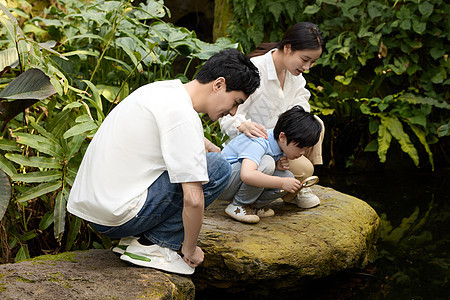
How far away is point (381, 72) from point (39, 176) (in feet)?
13.0

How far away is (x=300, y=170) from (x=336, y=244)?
0.53 meters

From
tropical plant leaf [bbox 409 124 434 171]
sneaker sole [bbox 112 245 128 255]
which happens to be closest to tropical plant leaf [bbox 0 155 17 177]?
sneaker sole [bbox 112 245 128 255]

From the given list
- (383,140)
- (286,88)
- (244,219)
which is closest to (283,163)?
(244,219)

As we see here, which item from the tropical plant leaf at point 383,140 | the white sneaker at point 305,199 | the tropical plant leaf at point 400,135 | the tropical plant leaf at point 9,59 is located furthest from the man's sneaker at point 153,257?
the tropical plant leaf at point 400,135

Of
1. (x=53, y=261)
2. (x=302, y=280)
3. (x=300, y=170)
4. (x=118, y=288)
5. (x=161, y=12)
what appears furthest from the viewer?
(x=161, y=12)

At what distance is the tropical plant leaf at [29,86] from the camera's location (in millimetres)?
2434

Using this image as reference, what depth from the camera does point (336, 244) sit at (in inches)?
109

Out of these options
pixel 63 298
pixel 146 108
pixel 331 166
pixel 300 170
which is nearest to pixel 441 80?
pixel 331 166

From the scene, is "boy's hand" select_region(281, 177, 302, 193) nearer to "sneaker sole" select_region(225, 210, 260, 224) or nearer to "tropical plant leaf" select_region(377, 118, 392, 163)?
"sneaker sole" select_region(225, 210, 260, 224)

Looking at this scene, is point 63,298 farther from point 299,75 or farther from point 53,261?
point 299,75

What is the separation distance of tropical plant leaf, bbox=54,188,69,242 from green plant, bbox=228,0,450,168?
333 centimetres

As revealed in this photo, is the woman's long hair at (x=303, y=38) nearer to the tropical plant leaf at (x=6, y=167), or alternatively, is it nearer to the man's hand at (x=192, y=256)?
the man's hand at (x=192, y=256)

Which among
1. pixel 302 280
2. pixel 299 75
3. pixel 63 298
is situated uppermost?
pixel 299 75

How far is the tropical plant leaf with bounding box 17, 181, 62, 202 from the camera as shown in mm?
2467
